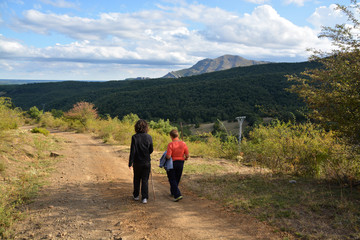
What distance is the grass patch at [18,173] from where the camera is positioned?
4.71 m

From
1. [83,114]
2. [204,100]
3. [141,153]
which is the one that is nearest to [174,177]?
[141,153]

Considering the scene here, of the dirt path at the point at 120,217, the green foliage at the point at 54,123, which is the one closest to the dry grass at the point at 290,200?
the dirt path at the point at 120,217

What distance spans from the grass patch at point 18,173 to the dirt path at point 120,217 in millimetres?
231

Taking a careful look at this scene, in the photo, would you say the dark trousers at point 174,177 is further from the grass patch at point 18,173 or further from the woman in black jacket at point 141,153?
the grass patch at point 18,173

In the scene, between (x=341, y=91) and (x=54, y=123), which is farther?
(x=54, y=123)

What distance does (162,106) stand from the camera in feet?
216

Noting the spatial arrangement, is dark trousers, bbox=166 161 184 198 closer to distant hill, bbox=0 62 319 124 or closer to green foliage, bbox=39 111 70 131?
green foliage, bbox=39 111 70 131

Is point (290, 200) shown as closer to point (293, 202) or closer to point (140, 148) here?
point (293, 202)

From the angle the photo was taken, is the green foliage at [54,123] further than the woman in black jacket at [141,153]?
Yes

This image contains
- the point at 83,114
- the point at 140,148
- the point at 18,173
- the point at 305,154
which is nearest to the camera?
the point at 140,148

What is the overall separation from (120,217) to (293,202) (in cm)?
337

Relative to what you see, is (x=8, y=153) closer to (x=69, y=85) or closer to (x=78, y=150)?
(x=78, y=150)

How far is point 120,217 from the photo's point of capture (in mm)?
4770

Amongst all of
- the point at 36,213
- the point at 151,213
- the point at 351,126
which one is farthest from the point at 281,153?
the point at 36,213
